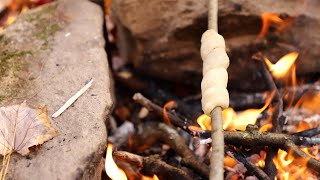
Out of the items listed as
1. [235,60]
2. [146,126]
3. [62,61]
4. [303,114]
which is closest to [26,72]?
[62,61]

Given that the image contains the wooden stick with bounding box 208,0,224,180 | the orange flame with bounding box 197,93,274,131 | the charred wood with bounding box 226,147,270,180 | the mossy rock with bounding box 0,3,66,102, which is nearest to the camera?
the wooden stick with bounding box 208,0,224,180

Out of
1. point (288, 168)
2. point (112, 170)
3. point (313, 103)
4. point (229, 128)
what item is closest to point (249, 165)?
point (288, 168)

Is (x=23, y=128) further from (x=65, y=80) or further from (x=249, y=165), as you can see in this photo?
(x=249, y=165)

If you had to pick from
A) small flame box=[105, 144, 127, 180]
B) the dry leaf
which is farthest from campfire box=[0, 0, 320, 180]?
the dry leaf

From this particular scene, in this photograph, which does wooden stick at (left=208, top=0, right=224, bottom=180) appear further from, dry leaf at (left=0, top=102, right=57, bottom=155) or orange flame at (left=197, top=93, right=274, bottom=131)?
dry leaf at (left=0, top=102, right=57, bottom=155)

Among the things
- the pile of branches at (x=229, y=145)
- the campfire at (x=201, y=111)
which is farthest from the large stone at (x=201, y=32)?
the pile of branches at (x=229, y=145)

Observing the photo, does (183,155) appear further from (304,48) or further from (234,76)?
(304,48)
